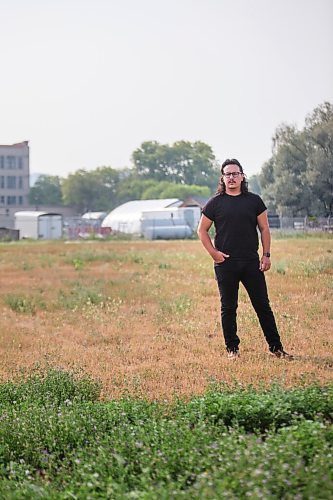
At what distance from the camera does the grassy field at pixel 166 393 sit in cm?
295

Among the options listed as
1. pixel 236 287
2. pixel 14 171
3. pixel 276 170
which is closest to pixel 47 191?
pixel 14 171

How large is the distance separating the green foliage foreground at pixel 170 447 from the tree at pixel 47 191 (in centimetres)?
3279

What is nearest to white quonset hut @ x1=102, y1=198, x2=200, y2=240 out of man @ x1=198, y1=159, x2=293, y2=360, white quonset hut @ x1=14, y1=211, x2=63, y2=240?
white quonset hut @ x1=14, y1=211, x2=63, y2=240

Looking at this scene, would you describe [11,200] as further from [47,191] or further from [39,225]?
[39,225]

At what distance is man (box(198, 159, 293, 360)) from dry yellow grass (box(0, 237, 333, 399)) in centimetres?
31

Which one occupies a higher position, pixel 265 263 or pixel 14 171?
pixel 14 171

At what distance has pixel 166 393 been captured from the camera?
16.9ft

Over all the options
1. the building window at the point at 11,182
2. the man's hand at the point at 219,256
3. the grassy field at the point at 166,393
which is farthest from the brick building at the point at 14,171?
the man's hand at the point at 219,256

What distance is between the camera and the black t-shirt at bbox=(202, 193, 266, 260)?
620 centimetres

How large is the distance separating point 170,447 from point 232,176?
3.16 m

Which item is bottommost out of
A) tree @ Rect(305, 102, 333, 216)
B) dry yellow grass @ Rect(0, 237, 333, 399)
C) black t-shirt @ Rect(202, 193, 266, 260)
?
dry yellow grass @ Rect(0, 237, 333, 399)

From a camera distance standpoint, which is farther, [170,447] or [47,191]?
[47,191]

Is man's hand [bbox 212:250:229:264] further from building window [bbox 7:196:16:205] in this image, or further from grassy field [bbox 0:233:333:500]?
building window [bbox 7:196:16:205]

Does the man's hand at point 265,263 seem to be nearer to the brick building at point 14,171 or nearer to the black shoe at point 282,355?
the black shoe at point 282,355
